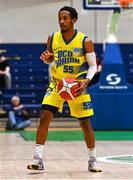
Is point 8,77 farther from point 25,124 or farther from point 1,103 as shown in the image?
point 25,124

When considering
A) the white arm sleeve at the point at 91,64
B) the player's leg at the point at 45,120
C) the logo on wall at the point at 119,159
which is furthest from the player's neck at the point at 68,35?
the logo on wall at the point at 119,159

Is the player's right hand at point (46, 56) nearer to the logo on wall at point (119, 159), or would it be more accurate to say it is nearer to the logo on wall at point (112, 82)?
the logo on wall at point (119, 159)

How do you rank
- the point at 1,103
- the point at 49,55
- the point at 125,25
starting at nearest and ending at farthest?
the point at 49,55, the point at 1,103, the point at 125,25

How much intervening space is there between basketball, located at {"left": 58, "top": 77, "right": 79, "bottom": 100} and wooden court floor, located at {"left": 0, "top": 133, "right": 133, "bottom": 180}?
0.85 metres

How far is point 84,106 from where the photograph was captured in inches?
252

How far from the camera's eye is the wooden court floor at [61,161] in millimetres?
5984

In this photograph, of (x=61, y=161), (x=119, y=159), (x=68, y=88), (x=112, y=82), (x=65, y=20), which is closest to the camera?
(x=68, y=88)

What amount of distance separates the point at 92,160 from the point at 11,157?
5.71 ft

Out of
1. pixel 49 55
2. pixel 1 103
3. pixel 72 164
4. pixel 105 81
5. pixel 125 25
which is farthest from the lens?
pixel 125 25

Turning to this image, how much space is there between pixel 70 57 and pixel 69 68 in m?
0.12

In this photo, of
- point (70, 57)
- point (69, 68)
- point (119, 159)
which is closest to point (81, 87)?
point (69, 68)

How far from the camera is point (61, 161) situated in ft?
24.0

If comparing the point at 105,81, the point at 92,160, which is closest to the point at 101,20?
the point at 105,81

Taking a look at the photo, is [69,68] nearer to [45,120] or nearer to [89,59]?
[89,59]
